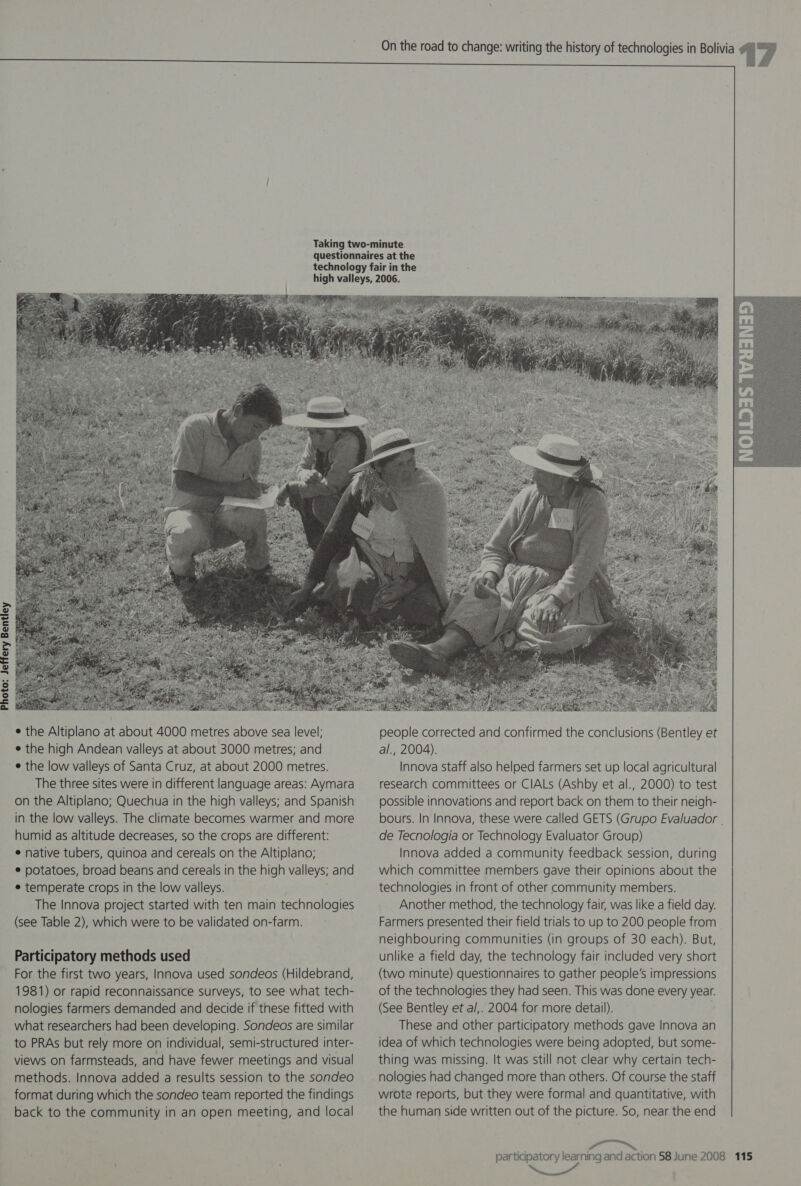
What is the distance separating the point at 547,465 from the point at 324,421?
1.07m

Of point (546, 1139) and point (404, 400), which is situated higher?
point (404, 400)

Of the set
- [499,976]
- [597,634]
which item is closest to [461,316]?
[597,634]

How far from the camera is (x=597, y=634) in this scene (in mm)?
4578

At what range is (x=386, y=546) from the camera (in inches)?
189

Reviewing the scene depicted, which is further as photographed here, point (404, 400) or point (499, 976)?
point (404, 400)

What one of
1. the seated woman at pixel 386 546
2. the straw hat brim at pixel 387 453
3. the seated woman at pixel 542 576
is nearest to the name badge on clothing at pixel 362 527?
the seated woman at pixel 386 546

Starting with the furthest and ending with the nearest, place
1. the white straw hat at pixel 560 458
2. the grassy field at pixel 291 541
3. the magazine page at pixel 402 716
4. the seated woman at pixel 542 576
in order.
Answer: the white straw hat at pixel 560 458
the seated woman at pixel 542 576
the grassy field at pixel 291 541
the magazine page at pixel 402 716

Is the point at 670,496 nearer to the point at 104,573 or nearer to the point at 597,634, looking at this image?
the point at 597,634

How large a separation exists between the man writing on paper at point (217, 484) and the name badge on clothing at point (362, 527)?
434 mm

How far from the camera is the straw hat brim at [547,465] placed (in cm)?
462

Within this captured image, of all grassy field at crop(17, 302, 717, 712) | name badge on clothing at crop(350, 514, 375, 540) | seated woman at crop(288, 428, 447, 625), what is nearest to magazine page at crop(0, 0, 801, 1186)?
grassy field at crop(17, 302, 717, 712)

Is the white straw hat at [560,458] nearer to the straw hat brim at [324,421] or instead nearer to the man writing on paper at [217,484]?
the straw hat brim at [324,421]

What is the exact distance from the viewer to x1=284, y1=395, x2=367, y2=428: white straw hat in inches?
185

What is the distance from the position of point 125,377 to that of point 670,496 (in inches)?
105
